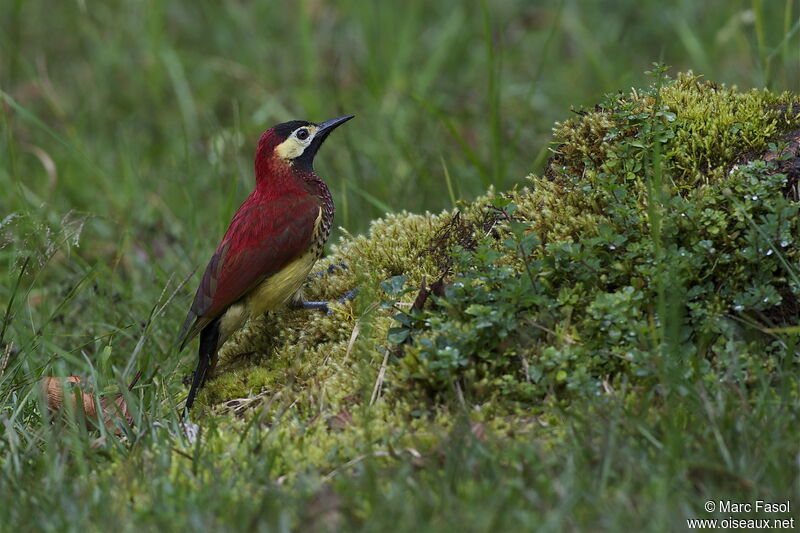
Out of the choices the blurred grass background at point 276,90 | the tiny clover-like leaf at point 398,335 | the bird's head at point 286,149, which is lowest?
the tiny clover-like leaf at point 398,335

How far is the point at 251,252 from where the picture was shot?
4086 millimetres

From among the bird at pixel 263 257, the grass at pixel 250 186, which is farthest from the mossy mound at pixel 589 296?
the bird at pixel 263 257

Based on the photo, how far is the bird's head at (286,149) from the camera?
4461 millimetres


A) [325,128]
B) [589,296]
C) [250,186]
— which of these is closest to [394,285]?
[589,296]

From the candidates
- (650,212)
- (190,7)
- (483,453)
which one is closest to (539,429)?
(483,453)

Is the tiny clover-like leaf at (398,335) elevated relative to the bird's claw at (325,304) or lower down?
lower down

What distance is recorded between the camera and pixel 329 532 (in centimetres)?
249

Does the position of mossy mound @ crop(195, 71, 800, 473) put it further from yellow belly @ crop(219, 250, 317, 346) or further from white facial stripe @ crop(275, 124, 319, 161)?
white facial stripe @ crop(275, 124, 319, 161)

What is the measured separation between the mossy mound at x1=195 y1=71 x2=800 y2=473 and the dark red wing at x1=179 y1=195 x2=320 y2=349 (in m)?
0.40

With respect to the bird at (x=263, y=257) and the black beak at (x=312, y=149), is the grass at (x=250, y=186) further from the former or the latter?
the black beak at (x=312, y=149)

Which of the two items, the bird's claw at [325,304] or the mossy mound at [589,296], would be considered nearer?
the mossy mound at [589,296]

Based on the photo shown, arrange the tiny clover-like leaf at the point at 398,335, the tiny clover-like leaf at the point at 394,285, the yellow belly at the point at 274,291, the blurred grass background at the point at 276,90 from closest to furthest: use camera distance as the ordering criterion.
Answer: the tiny clover-like leaf at the point at 398,335 → the tiny clover-like leaf at the point at 394,285 → the yellow belly at the point at 274,291 → the blurred grass background at the point at 276,90

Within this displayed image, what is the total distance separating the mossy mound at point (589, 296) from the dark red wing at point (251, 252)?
1.30 ft

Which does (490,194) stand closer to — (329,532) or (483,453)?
(483,453)
